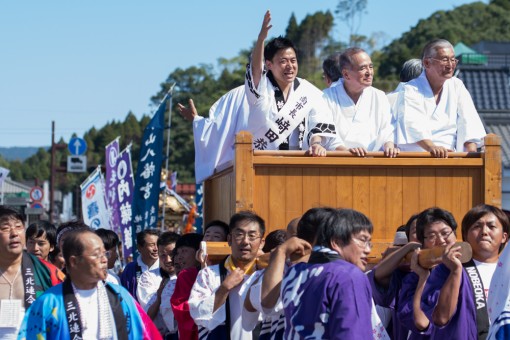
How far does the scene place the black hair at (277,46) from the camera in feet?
24.6

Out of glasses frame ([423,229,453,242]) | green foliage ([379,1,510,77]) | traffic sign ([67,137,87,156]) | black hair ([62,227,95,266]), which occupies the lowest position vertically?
black hair ([62,227,95,266])

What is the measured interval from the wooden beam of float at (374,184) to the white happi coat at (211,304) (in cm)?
69

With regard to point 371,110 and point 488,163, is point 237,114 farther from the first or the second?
point 488,163

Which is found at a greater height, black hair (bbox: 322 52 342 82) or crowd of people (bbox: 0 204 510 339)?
black hair (bbox: 322 52 342 82)

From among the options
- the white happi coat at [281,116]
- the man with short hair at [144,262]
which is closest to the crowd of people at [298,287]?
the white happi coat at [281,116]

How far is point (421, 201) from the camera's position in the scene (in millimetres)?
7094

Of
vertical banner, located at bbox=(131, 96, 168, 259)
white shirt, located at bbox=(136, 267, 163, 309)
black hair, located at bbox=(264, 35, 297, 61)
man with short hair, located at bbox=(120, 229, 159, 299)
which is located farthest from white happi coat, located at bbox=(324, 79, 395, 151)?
vertical banner, located at bbox=(131, 96, 168, 259)

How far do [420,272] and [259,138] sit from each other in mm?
2395

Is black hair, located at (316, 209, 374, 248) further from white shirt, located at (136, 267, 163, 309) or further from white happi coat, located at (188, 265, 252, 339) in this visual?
white shirt, located at (136, 267, 163, 309)

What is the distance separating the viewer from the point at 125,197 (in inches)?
582

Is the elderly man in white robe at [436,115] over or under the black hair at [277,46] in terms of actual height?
under

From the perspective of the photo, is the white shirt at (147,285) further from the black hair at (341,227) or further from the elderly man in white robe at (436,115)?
the black hair at (341,227)

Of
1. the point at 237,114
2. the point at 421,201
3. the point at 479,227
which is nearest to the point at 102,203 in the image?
the point at 237,114

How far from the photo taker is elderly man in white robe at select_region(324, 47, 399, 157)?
7.62 metres
